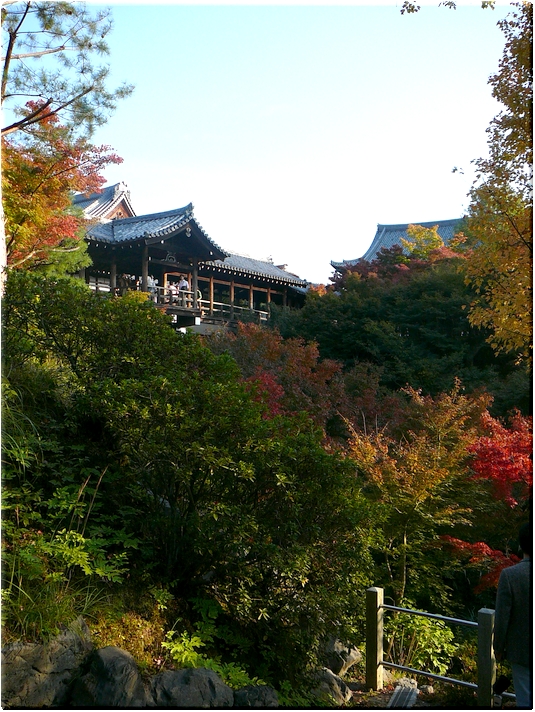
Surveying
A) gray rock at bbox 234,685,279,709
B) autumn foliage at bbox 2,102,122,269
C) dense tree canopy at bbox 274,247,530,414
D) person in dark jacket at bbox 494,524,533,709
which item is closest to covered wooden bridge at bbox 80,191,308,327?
dense tree canopy at bbox 274,247,530,414

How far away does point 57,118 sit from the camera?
948cm

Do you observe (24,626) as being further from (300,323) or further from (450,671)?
(300,323)

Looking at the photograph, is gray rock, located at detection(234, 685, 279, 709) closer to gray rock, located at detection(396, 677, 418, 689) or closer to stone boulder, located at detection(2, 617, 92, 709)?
stone boulder, located at detection(2, 617, 92, 709)

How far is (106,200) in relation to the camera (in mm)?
24484

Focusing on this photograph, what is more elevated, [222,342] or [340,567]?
[222,342]

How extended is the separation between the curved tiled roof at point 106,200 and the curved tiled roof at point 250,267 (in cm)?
468

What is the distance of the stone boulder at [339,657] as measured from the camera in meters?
5.21

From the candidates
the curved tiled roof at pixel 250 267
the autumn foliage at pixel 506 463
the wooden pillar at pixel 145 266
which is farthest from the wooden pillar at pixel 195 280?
the autumn foliage at pixel 506 463

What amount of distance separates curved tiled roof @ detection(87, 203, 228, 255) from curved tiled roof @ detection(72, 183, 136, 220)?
2.60 meters

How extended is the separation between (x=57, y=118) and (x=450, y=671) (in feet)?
29.2

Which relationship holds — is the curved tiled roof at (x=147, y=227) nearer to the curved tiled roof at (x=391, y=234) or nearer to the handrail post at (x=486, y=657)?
the curved tiled roof at (x=391, y=234)

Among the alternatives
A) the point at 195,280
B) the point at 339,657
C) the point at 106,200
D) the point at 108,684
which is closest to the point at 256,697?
the point at 108,684

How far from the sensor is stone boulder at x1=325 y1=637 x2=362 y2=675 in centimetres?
521

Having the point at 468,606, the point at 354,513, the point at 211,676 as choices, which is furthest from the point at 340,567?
the point at 468,606
